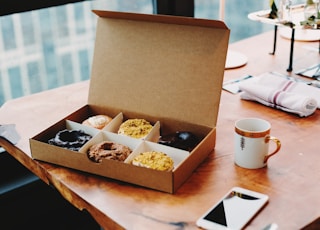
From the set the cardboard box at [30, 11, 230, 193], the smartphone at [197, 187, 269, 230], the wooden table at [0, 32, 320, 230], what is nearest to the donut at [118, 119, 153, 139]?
the cardboard box at [30, 11, 230, 193]

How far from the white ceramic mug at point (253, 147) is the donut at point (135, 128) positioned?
0.25 meters

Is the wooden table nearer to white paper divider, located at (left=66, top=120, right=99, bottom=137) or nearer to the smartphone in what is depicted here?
the smartphone

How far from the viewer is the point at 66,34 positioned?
6.79 ft

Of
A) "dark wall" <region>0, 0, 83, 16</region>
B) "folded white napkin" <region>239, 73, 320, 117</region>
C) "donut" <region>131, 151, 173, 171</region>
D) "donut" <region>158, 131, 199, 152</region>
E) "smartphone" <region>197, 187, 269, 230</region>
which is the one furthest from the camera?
"dark wall" <region>0, 0, 83, 16</region>

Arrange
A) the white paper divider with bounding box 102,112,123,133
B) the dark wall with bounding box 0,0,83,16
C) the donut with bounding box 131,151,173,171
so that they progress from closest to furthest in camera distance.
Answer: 1. the donut with bounding box 131,151,173,171
2. the white paper divider with bounding box 102,112,123,133
3. the dark wall with bounding box 0,0,83,16

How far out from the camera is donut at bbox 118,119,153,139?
4.25 ft

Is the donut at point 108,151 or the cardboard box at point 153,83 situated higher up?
the cardboard box at point 153,83

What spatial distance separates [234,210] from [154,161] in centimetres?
22

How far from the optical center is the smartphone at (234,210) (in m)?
0.99

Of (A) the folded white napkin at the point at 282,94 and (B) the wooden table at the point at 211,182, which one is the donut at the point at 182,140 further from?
(A) the folded white napkin at the point at 282,94

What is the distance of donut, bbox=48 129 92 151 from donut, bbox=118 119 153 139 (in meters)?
0.09

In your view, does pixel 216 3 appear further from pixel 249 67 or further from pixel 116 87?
pixel 116 87

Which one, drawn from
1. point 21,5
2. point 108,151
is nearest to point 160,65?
point 108,151

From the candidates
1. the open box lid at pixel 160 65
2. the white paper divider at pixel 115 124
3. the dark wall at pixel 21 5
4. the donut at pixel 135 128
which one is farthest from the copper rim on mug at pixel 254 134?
the dark wall at pixel 21 5
